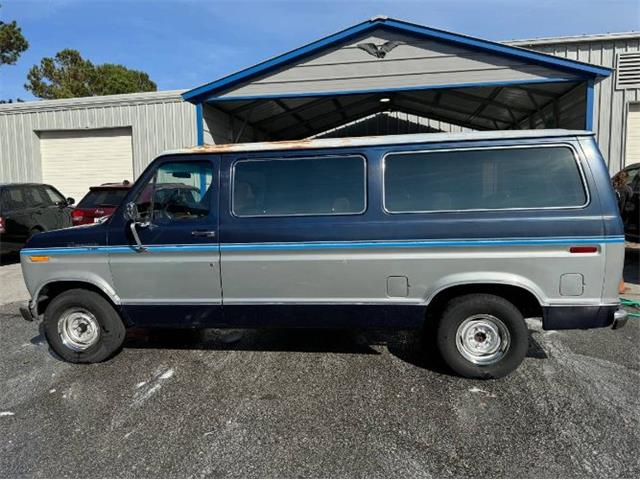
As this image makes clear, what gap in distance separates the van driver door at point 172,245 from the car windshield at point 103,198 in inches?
208

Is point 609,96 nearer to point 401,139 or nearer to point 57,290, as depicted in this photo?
point 401,139

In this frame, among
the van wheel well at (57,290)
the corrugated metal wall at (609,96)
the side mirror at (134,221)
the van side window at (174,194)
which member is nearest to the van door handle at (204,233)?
the van side window at (174,194)

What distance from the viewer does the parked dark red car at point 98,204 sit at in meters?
8.77

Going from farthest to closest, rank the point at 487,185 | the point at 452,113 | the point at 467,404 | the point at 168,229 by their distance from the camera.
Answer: the point at 452,113 → the point at 168,229 → the point at 487,185 → the point at 467,404

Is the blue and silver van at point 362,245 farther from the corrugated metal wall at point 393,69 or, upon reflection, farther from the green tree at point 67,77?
the green tree at point 67,77

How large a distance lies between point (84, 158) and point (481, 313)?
13896mm

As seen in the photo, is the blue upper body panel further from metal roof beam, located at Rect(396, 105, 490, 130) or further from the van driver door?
metal roof beam, located at Rect(396, 105, 490, 130)

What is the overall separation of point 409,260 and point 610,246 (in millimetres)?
1504

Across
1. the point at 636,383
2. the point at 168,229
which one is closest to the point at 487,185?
the point at 636,383

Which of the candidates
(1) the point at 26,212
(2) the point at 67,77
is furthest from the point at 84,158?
(2) the point at 67,77

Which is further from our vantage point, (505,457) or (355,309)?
(355,309)

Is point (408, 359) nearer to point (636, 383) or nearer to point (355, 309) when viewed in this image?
point (355, 309)

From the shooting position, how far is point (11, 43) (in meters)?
21.4

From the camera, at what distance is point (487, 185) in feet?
12.2
